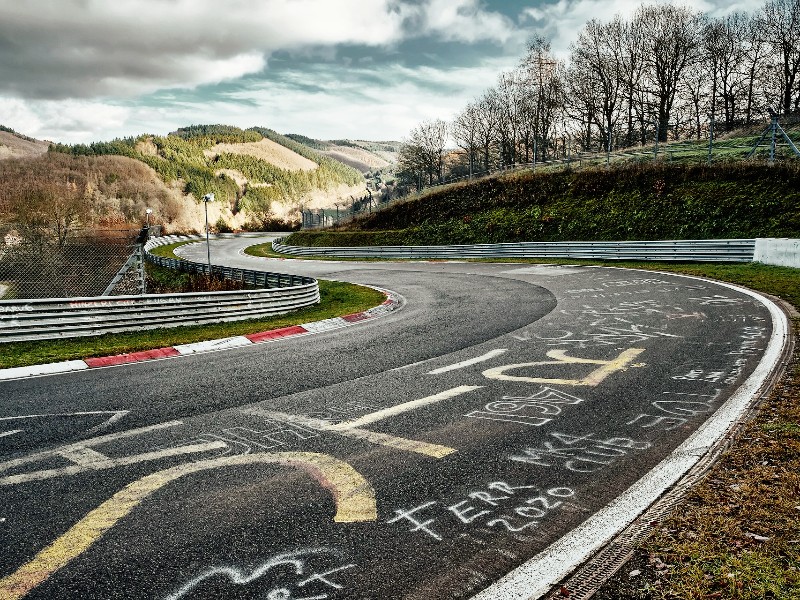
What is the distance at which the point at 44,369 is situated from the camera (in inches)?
362

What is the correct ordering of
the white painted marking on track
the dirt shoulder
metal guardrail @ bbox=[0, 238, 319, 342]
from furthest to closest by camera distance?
the white painted marking on track < metal guardrail @ bbox=[0, 238, 319, 342] < the dirt shoulder

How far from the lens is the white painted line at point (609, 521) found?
3.01 m

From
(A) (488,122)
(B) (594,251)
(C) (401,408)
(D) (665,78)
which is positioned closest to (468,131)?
(A) (488,122)

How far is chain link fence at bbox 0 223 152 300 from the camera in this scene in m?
14.8

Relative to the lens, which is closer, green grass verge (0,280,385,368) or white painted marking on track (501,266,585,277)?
green grass verge (0,280,385,368)

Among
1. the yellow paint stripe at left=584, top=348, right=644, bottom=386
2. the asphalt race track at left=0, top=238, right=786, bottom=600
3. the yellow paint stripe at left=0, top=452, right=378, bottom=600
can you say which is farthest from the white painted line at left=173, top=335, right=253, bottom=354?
the yellow paint stripe at left=584, top=348, right=644, bottom=386

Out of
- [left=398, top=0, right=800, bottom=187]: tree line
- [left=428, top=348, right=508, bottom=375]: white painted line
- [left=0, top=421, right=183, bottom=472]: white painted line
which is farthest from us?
[left=398, top=0, right=800, bottom=187]: tree line

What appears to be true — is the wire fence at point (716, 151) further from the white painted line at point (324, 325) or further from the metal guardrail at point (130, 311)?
the metal guardrail at point (130, 311)

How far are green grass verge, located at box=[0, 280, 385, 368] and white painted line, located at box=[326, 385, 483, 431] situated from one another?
6.51m

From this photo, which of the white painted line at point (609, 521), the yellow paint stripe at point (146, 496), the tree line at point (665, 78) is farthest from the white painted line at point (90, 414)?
the tree line at point (665, 78)

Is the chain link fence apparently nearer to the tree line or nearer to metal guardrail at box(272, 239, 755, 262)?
metal guardrail at box(272, 239, 755, 262)

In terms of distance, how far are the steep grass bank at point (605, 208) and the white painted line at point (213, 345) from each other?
26.1m

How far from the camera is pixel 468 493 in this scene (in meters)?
4.17

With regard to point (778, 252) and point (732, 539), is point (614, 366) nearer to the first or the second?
point (732, 539)
